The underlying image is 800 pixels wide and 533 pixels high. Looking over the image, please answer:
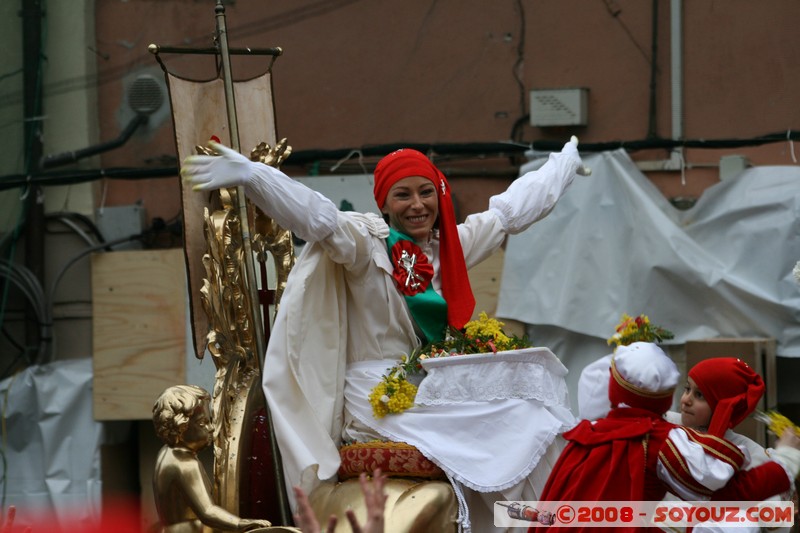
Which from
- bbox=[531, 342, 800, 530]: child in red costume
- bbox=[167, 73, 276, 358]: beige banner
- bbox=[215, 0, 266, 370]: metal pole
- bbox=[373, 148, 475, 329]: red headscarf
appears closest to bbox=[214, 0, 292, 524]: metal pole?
bbox=[215, 0, 266, 370]: metal pole

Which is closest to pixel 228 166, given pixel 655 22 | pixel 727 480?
pixel 727 480

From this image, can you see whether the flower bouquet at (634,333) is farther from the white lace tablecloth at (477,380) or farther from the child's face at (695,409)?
the child's face at (695,409)

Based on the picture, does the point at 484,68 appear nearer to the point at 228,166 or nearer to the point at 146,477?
the point at 146,477

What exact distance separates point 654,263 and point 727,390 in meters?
3.55

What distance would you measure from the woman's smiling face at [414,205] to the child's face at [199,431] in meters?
0.93

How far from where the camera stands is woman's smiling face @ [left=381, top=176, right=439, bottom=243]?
15.8 ft

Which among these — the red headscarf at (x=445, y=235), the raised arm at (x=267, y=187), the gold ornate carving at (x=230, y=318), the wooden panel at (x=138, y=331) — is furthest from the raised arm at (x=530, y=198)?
the wooden panel at (x=138, y=331)

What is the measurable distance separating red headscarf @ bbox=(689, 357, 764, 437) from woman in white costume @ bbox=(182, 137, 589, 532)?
557 mm

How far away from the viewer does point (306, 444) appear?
4578mm

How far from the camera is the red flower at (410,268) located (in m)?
4.77

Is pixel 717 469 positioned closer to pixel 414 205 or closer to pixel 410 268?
pixel 410 268

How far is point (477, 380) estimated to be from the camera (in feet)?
15.0

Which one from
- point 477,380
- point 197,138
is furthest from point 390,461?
point 197,138

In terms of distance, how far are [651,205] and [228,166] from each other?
4.08m
